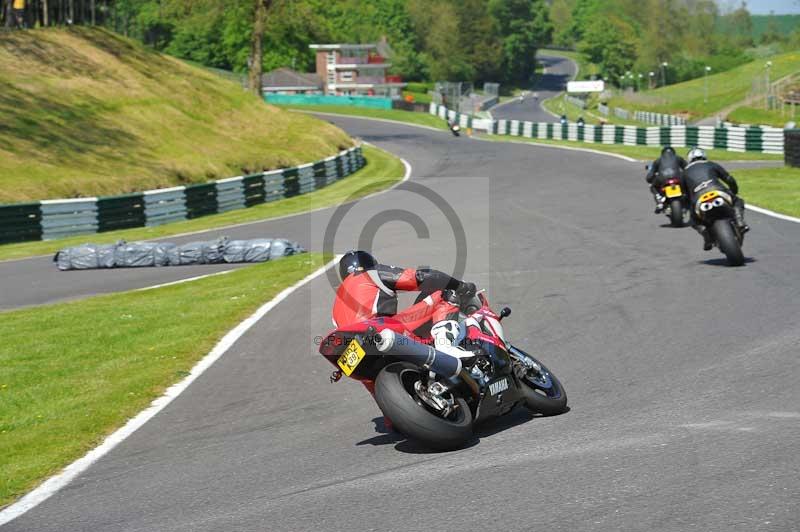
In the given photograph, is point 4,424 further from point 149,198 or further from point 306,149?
point 306,149

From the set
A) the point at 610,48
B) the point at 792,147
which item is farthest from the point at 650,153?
the point at 610,48

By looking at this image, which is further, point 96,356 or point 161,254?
point 161,254

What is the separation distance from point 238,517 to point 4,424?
3879 millimetres

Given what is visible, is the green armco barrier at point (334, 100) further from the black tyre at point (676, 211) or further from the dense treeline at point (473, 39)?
the black tyre at point (676, 211)

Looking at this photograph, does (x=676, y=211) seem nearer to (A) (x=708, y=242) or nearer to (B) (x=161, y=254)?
(A) (x=708, y=242)

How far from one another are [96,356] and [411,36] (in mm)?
177456

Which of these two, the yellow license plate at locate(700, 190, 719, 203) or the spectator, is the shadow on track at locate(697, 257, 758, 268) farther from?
the spectator

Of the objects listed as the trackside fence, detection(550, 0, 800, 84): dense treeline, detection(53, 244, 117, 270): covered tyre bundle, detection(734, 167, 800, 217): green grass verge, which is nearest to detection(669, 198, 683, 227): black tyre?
detection(734, 167, 800, 217): green grass verge

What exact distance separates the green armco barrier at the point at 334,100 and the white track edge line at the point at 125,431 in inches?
3046

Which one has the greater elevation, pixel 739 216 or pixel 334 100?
pixel 334 100

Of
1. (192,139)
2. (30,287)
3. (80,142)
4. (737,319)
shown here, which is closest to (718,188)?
(737,319)

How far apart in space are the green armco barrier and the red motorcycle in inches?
3249

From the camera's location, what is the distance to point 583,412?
7.67 metres

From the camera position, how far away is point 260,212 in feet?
102
